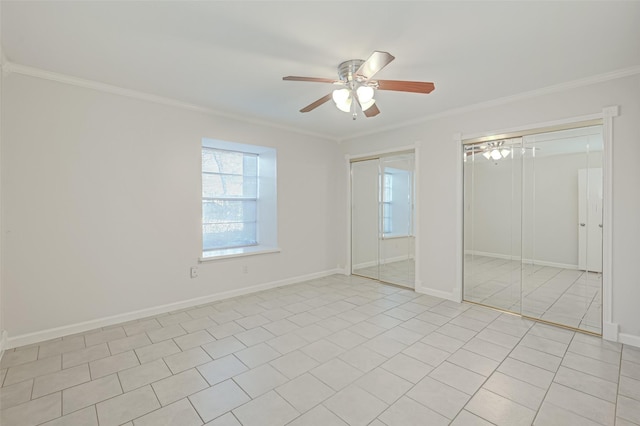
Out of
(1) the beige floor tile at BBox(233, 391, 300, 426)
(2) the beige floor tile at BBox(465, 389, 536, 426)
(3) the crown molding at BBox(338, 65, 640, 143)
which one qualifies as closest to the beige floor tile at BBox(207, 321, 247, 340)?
(1) the beige floor tile at BBox(233, 391, 300, 426)

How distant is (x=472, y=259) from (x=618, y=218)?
1617mm

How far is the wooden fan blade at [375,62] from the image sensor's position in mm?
1975

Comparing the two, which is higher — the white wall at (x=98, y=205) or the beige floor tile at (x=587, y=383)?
the white wall at (x=98, y=205)

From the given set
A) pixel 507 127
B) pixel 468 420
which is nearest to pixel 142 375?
pixel 468 420

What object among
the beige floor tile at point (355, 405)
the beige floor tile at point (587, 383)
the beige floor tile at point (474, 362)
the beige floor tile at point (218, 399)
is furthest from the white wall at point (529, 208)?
the beige floor tile at point (218, 399)

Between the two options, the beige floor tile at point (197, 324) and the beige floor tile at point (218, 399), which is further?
the beige floor tile at point (197, 324)

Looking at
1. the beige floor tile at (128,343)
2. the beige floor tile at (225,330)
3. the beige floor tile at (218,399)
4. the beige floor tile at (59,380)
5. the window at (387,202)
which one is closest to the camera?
the beige floor tile at (218,399)

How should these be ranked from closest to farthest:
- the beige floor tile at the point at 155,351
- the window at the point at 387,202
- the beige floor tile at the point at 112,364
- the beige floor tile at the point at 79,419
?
the beige floor tile at the point at 79,419
the beige floor tile at the point at 112,364
the beige floor tile at the point at 155,351
the window at the point at 387,202

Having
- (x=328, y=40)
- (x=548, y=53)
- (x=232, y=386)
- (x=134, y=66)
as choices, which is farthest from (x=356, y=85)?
(x=232, y=386)

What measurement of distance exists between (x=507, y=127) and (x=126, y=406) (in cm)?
458

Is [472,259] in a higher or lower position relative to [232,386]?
higher

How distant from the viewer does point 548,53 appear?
2498 mm

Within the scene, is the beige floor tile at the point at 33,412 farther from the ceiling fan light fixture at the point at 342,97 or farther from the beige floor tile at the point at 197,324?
the ceiling fan light fixture at the point at 342,97

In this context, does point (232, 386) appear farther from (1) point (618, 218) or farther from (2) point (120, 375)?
(1) point (618, 218)
